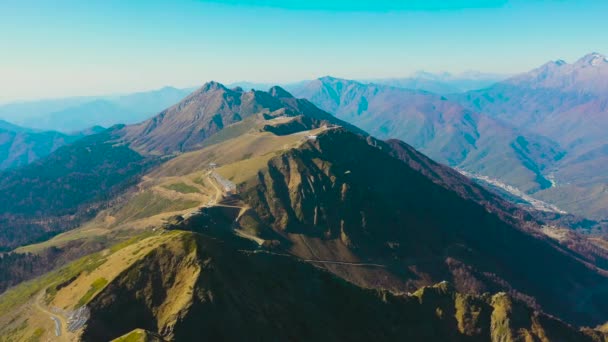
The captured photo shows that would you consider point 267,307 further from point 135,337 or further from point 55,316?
point 55,316

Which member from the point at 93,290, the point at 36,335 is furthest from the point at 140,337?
the point at 36,335

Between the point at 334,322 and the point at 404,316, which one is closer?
the point at 334,322

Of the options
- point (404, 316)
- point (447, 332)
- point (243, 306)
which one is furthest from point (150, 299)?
point (447, 332)

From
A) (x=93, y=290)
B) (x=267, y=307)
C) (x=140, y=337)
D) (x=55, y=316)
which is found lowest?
(x=55, y=316)

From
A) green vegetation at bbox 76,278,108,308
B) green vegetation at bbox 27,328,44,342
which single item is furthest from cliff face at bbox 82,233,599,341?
green vegetation at bbox 27,328,44,342

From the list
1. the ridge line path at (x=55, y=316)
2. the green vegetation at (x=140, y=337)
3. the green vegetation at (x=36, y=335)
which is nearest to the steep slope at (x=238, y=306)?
the green vegetation at (x=140, y=337)

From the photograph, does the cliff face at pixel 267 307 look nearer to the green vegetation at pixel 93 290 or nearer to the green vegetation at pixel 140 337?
the green vegetation at pixel 93 290

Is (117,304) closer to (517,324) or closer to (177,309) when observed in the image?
(177,309)
